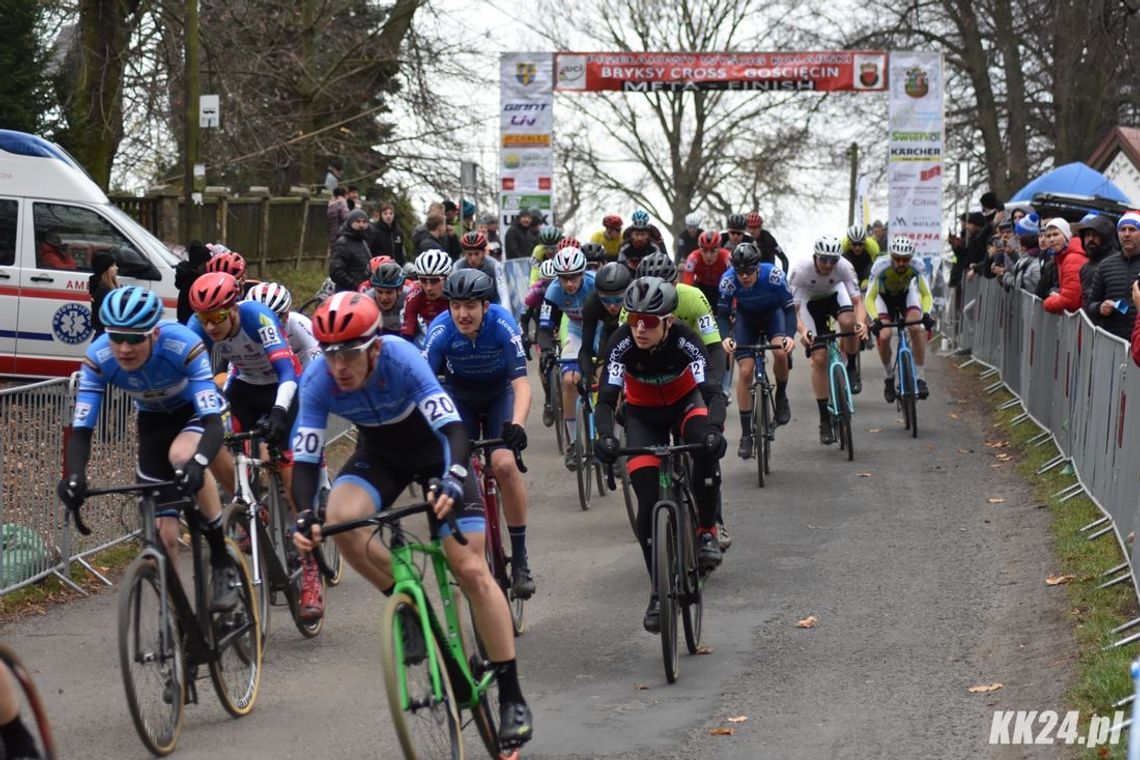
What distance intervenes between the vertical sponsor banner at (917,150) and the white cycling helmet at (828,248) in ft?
41.7

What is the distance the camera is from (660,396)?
972cm

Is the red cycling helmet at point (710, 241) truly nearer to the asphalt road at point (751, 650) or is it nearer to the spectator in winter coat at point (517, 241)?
the asphalt road at point (751, 650)

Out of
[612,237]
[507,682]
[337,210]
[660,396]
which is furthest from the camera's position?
[337,210]

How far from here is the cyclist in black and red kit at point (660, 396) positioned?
898 centimetres

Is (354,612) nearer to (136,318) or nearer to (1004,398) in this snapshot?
(136,318)

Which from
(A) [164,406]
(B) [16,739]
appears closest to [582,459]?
(A) [164,406]

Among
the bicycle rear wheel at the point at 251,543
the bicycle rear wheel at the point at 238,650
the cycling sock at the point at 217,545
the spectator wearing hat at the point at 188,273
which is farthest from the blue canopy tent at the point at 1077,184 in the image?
the cycling sock at the point at 217,545

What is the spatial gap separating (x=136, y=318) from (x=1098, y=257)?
895 centimetres

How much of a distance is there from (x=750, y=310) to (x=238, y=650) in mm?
7587

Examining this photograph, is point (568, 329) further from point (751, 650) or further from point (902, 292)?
point (751, 650)

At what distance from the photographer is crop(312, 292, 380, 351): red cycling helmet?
6.67m

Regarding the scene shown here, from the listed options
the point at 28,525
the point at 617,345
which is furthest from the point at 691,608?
the point at 28,525

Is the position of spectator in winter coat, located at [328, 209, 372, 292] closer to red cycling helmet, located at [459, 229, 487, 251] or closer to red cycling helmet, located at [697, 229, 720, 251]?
red cycling helmet, located at [697, 229, 720, 251]

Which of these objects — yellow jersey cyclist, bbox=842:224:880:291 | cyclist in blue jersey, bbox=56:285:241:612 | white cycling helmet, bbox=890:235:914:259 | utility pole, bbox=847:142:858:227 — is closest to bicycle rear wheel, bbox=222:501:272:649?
cyclist in blue jersey, bbox=56:285:241:612
